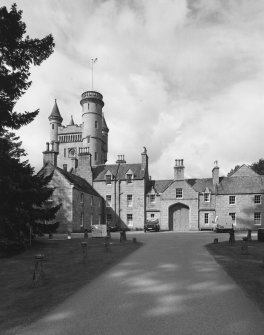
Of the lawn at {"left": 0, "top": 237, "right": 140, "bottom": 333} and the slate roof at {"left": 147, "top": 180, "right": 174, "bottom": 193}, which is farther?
the slate roof at {"left": 147, "top": 180, "right": 174, "bottom": 193}

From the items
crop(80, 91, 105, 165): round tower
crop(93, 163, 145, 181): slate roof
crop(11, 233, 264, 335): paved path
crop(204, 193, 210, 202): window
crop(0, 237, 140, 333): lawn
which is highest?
crop(80, 91, 105, 165): round tower

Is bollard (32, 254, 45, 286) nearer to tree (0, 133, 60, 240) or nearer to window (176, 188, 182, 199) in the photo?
tree (0, 133, 60, 240)

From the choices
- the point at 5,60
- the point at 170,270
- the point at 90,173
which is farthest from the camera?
the point at 90,173

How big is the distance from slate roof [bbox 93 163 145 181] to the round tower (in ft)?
36.8

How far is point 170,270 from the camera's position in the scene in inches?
491

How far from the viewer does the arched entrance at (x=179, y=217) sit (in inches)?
1960

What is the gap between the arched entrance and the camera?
49781mm

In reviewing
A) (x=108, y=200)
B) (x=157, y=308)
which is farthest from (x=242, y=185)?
(x=157, y=308)

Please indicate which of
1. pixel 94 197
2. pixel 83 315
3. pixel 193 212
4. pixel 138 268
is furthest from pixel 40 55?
pixel 193 212

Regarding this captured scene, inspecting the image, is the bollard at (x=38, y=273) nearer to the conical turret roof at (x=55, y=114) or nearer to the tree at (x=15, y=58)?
the tree at (x=15, y=58)

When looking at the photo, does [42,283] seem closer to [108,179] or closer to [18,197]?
[18,197]

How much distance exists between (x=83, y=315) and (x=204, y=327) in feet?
8.47

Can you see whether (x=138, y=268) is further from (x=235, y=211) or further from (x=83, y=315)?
(x=235, y=211)

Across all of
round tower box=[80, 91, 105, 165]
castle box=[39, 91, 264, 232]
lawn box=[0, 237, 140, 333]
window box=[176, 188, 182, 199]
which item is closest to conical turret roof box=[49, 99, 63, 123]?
round tower box=[80, 91, 105, 165]
